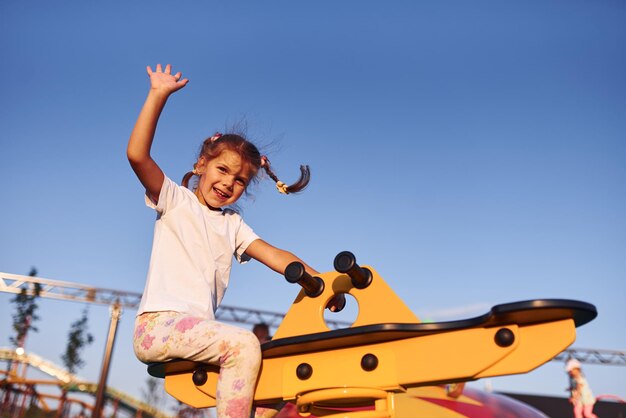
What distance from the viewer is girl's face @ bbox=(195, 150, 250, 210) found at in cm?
220

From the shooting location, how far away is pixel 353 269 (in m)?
1.58

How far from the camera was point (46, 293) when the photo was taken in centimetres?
1400

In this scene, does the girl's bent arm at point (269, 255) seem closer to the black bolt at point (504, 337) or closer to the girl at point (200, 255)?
the girl at point (200, 255)

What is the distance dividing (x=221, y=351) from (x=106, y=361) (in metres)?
13.7

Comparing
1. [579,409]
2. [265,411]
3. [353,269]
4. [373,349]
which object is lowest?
[265,411]

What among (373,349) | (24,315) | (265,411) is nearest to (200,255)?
(265,411)

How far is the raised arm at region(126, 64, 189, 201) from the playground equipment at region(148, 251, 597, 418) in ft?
2.09

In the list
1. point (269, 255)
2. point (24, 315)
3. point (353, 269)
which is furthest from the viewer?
point (24, 315)

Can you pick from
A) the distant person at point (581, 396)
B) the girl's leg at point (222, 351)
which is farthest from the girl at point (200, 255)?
the distant person at point (581, 396)

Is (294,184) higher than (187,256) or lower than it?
higher

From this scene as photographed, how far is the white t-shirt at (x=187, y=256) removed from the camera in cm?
183

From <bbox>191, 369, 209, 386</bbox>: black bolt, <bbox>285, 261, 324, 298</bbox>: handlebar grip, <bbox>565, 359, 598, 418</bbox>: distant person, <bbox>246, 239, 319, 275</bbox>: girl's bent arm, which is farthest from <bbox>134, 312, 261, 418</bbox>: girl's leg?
<bbox>565, 359, 598, 418</bbox>: distant person

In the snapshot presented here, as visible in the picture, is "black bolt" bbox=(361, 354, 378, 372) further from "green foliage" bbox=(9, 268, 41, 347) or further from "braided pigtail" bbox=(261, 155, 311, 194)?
"green foliage" bbox=(9, 268, 41, 347)

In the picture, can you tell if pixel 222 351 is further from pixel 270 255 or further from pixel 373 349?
pixel 270 255
